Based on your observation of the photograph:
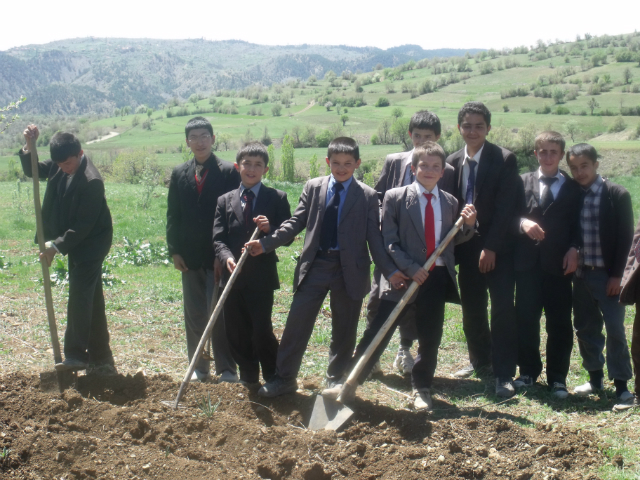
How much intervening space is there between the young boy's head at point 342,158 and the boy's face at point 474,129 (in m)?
1.04

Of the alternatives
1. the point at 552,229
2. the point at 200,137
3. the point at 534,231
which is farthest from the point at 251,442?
the point at 552,229

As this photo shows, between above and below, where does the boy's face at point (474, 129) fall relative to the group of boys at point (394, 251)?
above

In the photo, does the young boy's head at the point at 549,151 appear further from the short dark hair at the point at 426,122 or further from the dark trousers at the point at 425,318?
the dark trousers at the point at 425,318

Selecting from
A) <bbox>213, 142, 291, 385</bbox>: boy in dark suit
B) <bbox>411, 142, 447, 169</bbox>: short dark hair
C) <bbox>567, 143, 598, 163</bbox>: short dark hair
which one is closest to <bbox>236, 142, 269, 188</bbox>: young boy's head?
<bbox>213, 142, 291, 385</bbox>: boy in dark suit

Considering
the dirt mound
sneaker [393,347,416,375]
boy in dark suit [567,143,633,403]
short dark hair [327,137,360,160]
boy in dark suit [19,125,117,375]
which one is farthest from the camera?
sneaker [393,347,416,375]

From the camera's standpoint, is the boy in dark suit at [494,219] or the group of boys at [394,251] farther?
the boy in dark suit at [494,219]

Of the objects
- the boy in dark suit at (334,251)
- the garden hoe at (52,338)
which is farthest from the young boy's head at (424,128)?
the garden hoe at (52,338)

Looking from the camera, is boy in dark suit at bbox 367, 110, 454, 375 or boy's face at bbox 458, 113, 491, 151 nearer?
boy's face at bbox 458, 113, 491, 151

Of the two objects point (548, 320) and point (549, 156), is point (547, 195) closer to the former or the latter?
point (549, 156)

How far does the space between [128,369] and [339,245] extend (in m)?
2.56

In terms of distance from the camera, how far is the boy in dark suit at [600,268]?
4.47 meters

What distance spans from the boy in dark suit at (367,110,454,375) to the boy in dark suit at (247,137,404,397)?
51 cm

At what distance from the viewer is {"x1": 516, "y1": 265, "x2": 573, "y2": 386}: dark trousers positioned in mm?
4766

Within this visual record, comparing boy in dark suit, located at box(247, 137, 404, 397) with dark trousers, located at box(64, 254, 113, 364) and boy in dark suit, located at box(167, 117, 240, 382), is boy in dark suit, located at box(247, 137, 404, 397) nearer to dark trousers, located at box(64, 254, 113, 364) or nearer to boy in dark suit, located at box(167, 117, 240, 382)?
boy in dark suit, located at box(167, 117, 240, 382)
